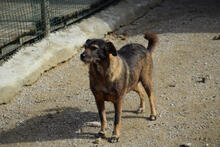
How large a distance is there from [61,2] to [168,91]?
4087mm

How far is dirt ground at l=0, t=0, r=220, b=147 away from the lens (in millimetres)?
4969

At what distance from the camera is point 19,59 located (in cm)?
701

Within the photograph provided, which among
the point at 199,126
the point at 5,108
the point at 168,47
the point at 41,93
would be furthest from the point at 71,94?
the point at 168,47

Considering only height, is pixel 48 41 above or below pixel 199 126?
above

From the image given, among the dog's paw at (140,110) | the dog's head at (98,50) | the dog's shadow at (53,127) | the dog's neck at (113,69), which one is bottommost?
the dog's shadow at (53,127)

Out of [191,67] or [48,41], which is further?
[48,41]

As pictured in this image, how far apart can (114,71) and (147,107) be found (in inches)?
64.6

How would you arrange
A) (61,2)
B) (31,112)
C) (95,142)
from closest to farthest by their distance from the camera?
(95,142) → (31,112) → (61,2)

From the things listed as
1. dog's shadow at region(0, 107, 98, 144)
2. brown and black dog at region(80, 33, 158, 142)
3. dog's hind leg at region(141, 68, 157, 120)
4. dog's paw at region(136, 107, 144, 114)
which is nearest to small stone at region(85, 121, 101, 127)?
dog's shadow at region(0, 107, 98, 144)

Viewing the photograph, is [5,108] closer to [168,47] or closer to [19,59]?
[19,59]

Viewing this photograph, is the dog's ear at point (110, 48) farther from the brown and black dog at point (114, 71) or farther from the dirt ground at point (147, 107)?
the dirt ground at point (147, 107)

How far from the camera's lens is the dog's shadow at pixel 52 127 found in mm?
5082

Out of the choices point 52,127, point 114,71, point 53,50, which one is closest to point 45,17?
point 53,50

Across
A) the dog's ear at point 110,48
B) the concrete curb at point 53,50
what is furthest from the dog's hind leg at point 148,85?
the concrete curb at point 53,50
